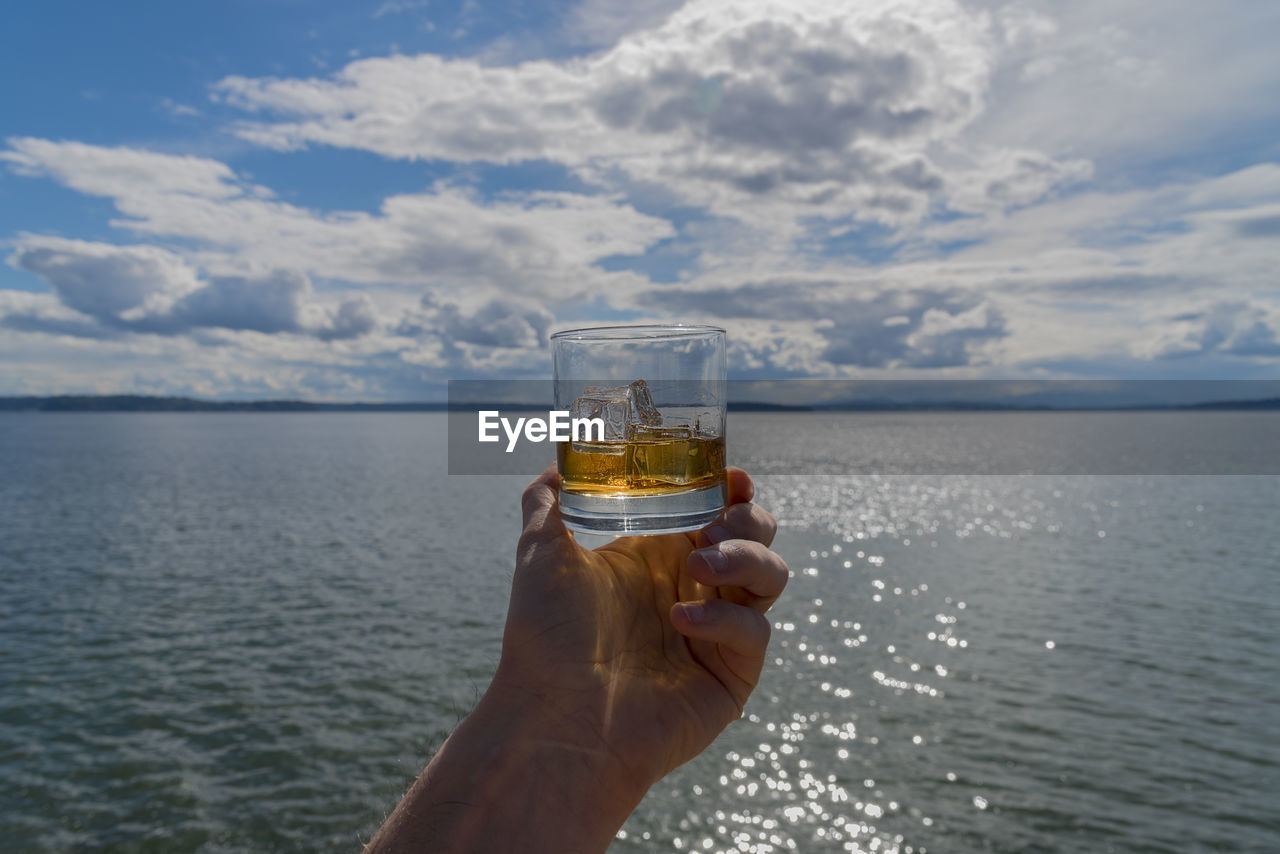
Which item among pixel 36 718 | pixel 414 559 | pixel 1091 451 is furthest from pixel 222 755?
pixel 1091 451

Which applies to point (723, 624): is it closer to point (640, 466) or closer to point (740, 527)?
point (740, 527)

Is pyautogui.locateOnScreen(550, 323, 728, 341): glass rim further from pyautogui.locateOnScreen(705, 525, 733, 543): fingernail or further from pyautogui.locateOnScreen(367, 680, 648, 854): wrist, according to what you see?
pyautogui.locateOnScreen(367, 680, 648, 854): wrist

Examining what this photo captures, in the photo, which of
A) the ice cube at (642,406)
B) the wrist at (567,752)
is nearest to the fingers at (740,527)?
the ice cube at (642,406)

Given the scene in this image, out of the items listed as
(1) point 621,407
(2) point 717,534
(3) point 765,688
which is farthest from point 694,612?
(3) point 765,688

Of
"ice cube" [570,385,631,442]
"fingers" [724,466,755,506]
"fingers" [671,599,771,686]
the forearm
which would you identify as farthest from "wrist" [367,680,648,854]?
"fingers" [724,466,755,506]

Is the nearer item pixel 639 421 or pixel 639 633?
pixel 639 421

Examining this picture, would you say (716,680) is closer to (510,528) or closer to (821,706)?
(821,706)

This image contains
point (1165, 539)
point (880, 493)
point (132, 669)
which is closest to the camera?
point (132, 669)
